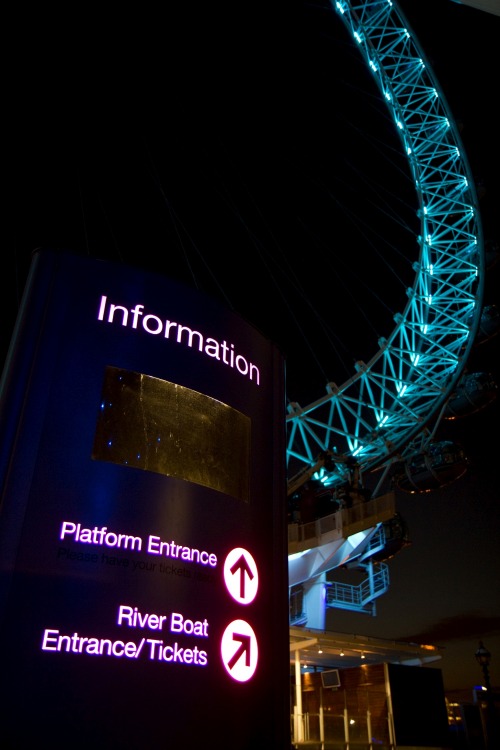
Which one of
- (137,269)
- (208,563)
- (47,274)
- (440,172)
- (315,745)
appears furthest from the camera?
(440,172)

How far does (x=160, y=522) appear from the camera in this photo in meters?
5.52

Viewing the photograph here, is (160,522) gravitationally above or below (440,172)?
below

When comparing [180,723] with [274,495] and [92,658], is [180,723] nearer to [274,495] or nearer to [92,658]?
[92,658]

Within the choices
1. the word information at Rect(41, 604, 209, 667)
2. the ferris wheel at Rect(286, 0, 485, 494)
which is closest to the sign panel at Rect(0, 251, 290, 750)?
the word information at Rect(41, 604, 209, 667)

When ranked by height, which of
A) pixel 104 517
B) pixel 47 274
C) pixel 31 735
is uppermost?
pixel 47 274

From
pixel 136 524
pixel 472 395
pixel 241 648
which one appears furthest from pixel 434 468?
pixel 136 524

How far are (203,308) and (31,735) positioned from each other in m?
4.21

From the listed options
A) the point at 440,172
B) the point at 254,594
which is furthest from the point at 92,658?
the point at 440,172

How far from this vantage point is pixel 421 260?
31.0 meters

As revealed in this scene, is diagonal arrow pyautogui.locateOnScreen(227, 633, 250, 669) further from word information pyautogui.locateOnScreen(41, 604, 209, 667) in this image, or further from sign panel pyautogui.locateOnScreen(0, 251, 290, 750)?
word information pyautogui.locateOnScreen(41, 604, 209, 667)

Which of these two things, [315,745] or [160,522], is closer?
[160,522]

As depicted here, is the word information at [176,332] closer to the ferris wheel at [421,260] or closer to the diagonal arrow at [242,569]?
the diagonal arrow at [242,569]

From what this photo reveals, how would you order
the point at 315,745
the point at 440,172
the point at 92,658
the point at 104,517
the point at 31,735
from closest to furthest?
the point at 31,735, the point at 92,658, the point at 104,517, the point at 315,745, the point at 440,172

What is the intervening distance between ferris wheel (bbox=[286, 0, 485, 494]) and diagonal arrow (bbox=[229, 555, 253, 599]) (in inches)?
934
